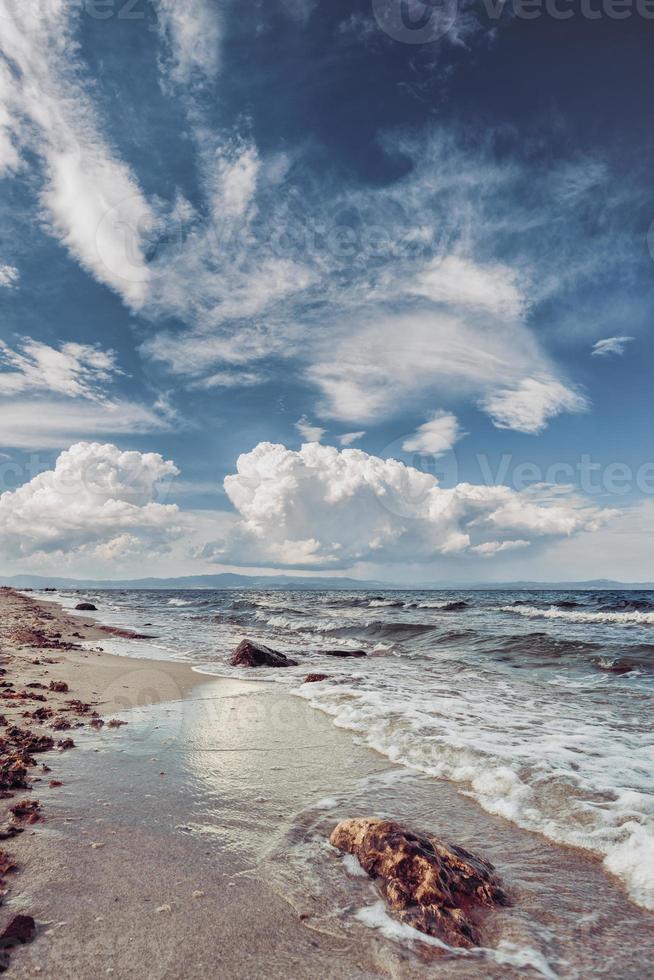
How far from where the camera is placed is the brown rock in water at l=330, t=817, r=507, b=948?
3.43 m

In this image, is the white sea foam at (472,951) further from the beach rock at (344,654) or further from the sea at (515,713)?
the beach rock at (344,654)

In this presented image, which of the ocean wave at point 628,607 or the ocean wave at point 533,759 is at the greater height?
the ocean wave at point 533,759

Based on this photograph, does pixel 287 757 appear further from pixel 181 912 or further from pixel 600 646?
pixel 600 646

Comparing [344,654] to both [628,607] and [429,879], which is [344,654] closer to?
[429,879]

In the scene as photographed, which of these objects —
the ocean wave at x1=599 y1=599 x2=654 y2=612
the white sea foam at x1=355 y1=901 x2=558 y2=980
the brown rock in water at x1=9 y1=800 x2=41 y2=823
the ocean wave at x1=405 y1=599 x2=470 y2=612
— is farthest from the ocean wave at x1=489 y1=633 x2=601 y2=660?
the ocean wave at x1=599 y1=599 x2=654 y2=612

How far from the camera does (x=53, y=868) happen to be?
150 inches

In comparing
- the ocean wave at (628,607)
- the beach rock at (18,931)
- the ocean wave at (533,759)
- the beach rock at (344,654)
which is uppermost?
the beach rock at (18,931)

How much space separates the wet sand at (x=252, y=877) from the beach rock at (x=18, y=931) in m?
0.07

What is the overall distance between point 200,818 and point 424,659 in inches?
558

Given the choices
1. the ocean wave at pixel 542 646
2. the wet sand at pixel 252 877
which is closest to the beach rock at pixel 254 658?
the wet sand at pixel 252 877

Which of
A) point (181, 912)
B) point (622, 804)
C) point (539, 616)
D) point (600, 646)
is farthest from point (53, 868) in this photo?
point (539, 616)

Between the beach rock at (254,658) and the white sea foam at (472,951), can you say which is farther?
the beach rock at (254,658)

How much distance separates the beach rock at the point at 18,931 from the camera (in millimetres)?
2930

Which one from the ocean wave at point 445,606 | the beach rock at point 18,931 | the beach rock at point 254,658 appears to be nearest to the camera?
the beach rock at point 18,931
